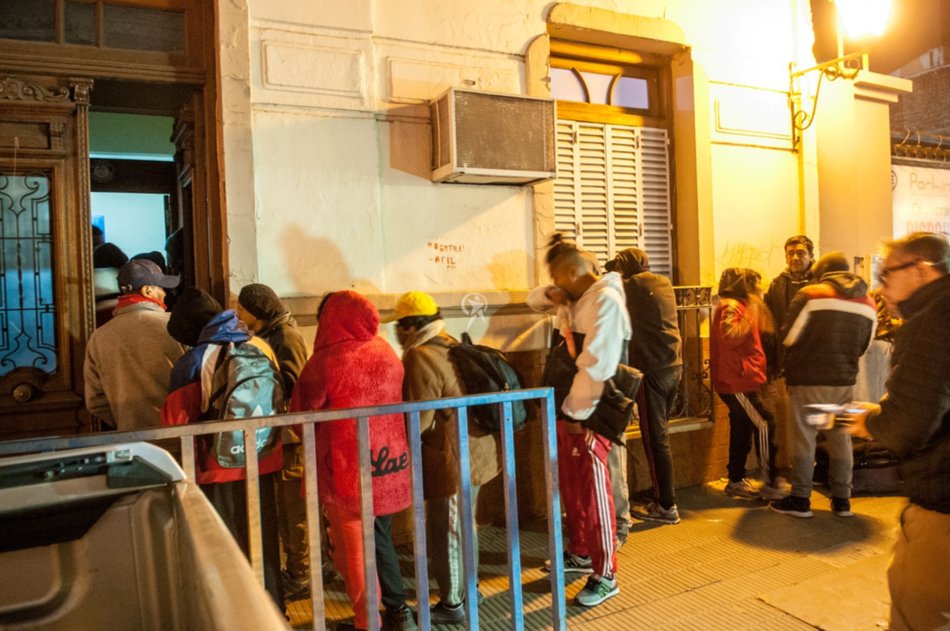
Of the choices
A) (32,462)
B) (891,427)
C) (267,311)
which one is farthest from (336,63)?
(891,427)

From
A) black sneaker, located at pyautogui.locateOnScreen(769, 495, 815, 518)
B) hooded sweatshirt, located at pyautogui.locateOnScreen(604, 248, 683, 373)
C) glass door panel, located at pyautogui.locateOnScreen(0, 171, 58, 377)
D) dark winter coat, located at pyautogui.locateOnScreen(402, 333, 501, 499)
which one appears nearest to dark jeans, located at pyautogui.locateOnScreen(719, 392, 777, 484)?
black sneaker, located at pyautogui.locateOnScreen(769, 495, 815, 518)

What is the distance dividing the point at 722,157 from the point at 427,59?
3.10 metres

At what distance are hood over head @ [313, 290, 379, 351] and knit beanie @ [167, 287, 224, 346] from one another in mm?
596

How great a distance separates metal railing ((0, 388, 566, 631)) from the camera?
2451 millimetres

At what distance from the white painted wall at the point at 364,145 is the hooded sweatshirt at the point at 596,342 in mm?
1544

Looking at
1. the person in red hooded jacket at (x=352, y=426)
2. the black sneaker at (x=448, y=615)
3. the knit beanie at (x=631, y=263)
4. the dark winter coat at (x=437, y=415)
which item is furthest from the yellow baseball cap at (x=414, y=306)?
the knit beanie at (x=631, y=263)

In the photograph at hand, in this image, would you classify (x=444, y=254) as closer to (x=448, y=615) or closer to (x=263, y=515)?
(x=263, y=515)

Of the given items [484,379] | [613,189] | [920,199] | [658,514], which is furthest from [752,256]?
[484,379]

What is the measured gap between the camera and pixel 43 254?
446 centimetres

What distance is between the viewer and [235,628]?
1.12 m

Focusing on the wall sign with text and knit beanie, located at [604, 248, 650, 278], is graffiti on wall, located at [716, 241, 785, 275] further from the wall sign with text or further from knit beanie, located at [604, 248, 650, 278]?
the wall sign with text

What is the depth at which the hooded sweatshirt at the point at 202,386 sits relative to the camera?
3.53 m

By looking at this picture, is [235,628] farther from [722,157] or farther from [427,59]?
[722,157]

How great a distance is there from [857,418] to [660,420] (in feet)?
8.21
